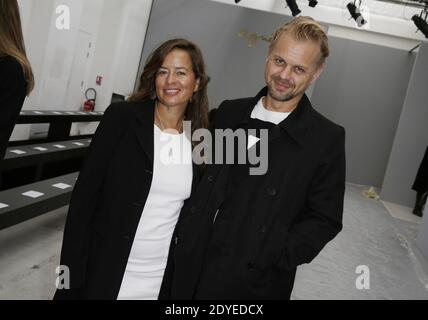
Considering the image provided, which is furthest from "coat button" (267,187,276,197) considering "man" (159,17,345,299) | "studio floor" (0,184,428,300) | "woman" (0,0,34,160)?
"studio floor" (0,184,428,300)

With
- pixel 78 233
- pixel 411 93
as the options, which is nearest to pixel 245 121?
pixel 78 233

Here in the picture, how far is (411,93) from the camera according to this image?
338 inches

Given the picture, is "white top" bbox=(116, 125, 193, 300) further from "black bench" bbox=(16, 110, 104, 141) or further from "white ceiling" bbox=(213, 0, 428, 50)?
"white ceiling" bbox=(213, 0, 428, 50)

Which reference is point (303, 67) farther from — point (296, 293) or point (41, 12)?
point (41, 12)

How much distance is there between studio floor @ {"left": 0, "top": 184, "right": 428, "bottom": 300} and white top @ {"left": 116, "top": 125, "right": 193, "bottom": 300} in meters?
1.52

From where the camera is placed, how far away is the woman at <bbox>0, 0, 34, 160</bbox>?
1.50m

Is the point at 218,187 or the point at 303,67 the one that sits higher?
the point at 303,67

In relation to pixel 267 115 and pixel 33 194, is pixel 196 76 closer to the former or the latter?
pixel 267 115

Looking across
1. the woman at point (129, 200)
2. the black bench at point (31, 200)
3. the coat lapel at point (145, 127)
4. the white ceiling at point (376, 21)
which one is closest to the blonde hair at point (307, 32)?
the woman at point (129, 200)

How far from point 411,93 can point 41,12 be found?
7.03 m

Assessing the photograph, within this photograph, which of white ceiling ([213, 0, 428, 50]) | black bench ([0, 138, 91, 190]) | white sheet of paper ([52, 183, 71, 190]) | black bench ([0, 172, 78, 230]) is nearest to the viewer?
black bench ([0, 172, 78, 230])

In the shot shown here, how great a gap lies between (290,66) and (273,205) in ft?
1.46

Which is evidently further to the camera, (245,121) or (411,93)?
(411,93)
